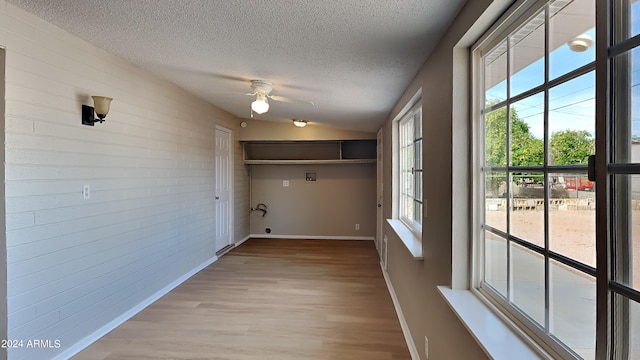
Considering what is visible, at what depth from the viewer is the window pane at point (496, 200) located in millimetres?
1263

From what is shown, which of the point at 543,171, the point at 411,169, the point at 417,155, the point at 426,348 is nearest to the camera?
the point at 543,171

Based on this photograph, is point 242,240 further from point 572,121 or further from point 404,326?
point 572,121

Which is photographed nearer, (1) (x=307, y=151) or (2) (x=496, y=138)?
(2) (x=496, y=138)

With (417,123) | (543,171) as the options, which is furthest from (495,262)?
(417,123)

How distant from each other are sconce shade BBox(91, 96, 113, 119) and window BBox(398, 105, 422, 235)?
8.31 ft

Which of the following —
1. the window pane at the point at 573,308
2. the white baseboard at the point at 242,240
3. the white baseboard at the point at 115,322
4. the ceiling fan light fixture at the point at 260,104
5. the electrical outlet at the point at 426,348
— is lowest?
the white baseboard at the point at 115,322

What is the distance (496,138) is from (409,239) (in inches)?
56.3

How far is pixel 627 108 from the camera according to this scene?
0.68 metres

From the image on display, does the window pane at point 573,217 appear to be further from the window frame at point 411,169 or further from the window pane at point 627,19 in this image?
the window frame at point 411,169

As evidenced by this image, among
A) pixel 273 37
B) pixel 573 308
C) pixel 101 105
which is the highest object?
pixel 273 37

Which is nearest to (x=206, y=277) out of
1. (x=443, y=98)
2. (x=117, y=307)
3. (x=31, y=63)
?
(x=117, y=307)

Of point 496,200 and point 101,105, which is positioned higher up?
point 101,105

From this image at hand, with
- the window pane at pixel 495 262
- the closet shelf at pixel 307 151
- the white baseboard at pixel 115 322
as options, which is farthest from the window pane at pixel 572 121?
the closet shelf at pixel 307 151

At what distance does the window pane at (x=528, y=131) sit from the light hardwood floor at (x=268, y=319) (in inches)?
69.0
